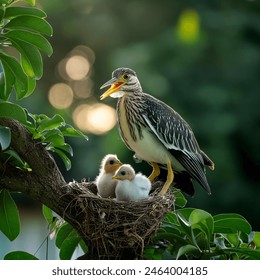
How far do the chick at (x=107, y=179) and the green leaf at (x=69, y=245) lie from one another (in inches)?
12.5

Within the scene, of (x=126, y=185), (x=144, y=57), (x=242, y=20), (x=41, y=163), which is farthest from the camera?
(x=242, y=20)

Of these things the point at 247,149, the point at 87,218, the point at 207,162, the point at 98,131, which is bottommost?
the point at 247,149

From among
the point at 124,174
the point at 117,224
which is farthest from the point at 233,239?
the point at 124,174

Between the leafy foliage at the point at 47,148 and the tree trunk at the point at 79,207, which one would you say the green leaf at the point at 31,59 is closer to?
the leafy foliage at the point at 47,148

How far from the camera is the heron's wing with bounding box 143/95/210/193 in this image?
2.66 m

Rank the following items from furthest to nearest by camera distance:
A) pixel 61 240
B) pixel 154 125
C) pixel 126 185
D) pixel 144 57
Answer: pixel 144 57, pixel 154 125, pixel 126 185, pixel 61 240

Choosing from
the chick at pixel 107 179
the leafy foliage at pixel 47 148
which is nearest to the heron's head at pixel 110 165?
the chick at pixel 107 179

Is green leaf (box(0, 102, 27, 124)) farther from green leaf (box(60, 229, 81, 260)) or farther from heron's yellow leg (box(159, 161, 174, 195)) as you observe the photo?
heron's yellow leg (box(159, 161, 174, 195))

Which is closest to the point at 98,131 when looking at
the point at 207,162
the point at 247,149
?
the point at 247,149

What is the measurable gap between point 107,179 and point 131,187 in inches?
6.3

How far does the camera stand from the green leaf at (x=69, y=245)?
2.16 meters
